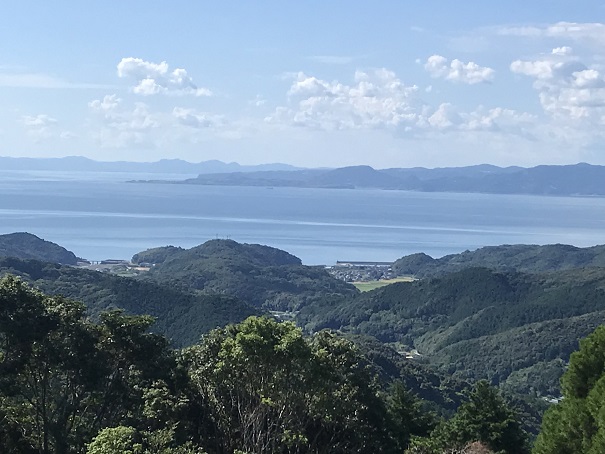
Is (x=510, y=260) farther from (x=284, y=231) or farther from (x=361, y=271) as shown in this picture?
(x=284, y=231)

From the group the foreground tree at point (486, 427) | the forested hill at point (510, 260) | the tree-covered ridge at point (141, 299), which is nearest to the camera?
the foreground tree at point (486, 427)

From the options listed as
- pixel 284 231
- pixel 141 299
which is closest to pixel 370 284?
pixel 141 299

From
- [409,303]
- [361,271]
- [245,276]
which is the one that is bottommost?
[409,303]

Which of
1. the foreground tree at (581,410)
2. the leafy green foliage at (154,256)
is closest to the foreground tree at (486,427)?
the foreground tree at (581,410)

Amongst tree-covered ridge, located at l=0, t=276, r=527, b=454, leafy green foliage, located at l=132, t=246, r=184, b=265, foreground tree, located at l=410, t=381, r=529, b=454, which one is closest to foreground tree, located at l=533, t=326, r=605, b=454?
tree-covered ridge, located at l=0, t=276, r=527, b=454

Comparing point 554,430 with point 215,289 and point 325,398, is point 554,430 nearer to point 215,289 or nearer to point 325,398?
point 325,398

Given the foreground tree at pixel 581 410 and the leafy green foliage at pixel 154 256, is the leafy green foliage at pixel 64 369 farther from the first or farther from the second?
the leafy green foliage at pixel 154 256
